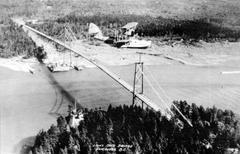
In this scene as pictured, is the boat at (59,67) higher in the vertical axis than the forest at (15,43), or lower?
lower

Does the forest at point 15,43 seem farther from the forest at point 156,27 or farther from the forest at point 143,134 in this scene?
the forest at point 143,134

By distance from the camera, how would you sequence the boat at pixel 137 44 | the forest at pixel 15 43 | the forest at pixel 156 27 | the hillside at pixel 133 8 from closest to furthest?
1. the forest at pixel 15 43
2. the boat at pixel 137 44
3. the forest at pixel 156 27
4. the hillside at pixel 133 8

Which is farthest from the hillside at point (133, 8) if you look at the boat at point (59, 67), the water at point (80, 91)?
the boat at point (59, 67)

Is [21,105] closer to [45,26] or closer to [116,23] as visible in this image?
[45,26]

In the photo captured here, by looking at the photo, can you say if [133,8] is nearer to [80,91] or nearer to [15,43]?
[15,43]

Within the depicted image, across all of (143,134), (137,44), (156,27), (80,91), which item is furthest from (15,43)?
(143,134)

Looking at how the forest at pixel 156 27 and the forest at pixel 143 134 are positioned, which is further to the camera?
the forest at pixel 156 27

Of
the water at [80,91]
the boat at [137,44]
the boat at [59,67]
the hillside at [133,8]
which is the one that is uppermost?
the hillside at [133,8]

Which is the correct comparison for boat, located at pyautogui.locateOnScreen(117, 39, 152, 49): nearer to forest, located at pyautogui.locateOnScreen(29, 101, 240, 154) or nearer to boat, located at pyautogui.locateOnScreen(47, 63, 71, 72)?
boat, located at pyautogui.locateOnScreen(47, 63, 71, 72)
